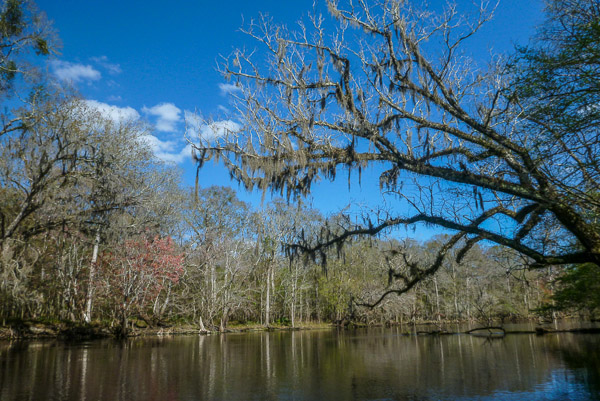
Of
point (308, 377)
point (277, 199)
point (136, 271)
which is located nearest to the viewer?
point (308, 377)

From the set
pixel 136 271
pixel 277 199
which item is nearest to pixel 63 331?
pixel 136 271

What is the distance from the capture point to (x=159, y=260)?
23125 mm

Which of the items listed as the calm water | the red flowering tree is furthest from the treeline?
the calm water

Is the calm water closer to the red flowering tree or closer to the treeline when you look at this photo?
the treeline

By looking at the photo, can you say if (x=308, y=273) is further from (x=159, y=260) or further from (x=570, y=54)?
(x=570, y=54)

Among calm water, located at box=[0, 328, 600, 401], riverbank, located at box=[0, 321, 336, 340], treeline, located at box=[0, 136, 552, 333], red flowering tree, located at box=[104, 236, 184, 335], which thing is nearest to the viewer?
calm water, located at box=[0, 328, 600, 401]

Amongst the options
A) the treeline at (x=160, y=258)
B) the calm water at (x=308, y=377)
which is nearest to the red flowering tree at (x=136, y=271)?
the treeline at (x=160, y=258)

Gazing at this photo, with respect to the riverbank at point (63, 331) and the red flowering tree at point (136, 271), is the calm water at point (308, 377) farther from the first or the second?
the riverbank at point (63, 331)

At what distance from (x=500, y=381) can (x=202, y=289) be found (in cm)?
2332

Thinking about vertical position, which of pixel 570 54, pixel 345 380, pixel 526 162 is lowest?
pixel 345 380

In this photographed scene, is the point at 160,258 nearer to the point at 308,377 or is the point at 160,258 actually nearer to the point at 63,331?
the point at 63,331

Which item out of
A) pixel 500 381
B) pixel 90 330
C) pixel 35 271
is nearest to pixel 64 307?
pixel 35 271

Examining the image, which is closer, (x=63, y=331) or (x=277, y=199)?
(x=63, y=331)

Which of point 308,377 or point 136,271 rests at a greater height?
point 136,271
